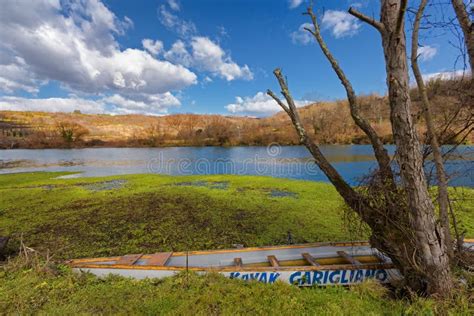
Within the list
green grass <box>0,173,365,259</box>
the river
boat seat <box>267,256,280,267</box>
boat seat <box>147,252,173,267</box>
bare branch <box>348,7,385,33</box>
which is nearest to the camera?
bare branch <box>348,7,385,33</box>

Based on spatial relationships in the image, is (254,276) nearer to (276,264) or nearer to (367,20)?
(276,264)

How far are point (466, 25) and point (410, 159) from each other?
223 cm

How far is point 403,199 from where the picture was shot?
3.50 m

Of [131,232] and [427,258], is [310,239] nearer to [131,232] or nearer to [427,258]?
[427,258]

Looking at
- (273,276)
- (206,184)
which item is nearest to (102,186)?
(206,184)

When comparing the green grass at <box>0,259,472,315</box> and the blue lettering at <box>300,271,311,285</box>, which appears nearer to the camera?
the green grass at <box>0,259,472,315</box>

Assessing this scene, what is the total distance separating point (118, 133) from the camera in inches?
3460

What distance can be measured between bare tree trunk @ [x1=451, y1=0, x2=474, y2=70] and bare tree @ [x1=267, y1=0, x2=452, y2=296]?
113 cm

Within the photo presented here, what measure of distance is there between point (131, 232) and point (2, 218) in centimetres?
636

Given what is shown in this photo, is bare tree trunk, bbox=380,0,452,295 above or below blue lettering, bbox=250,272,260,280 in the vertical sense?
above

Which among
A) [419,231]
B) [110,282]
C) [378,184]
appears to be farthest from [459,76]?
[110,282]

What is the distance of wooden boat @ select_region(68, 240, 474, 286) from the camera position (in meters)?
3.96

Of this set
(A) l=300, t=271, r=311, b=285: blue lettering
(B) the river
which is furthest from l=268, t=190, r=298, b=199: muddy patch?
(A) l=300, t=271, r=311, b=285: blue lettering

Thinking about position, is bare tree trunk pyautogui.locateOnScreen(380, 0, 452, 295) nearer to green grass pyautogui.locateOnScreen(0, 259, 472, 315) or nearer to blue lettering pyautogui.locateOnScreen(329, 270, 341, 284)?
green grass pyautogui.locateOnScreen(0, 259, 472, 315)
